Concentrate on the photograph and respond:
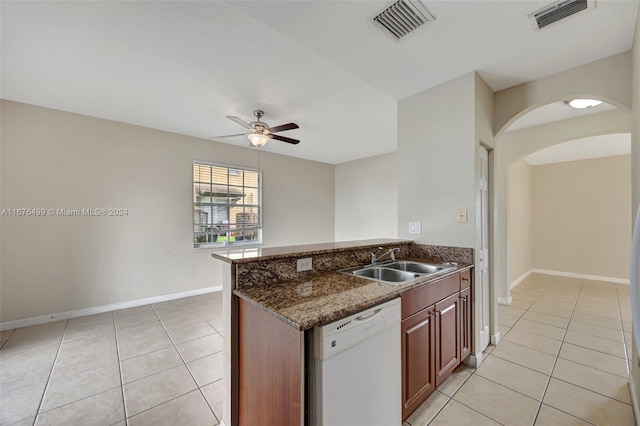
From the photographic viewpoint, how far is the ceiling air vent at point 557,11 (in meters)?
1.63

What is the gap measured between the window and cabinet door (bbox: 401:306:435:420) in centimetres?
392

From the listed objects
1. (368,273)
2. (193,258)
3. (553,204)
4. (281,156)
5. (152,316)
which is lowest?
(152,316)

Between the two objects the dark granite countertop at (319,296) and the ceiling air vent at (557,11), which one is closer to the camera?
the dark granite countertop at (319,296)

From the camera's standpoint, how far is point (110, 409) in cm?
179

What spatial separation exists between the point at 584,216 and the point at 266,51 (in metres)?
7.15

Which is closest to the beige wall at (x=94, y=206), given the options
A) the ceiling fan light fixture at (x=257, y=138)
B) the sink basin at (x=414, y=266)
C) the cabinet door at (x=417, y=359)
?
the ceiling fan light fixture at (x=257, y=138)

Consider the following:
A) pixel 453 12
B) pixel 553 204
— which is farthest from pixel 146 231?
pixel 553 204

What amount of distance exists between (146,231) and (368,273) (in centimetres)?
360

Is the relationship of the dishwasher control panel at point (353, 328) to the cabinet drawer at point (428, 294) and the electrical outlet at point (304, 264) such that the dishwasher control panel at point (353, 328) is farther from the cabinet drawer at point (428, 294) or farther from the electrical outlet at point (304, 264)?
the electrical outlet at point (304, 264)

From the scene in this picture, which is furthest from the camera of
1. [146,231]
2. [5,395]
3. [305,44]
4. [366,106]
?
[146,231]

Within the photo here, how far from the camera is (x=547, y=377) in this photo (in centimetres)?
209

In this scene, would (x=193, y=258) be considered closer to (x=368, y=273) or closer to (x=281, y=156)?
(x=281, y=156)

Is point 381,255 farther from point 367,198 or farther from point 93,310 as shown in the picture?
point 93,310

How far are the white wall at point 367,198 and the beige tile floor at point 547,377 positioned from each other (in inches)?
113
